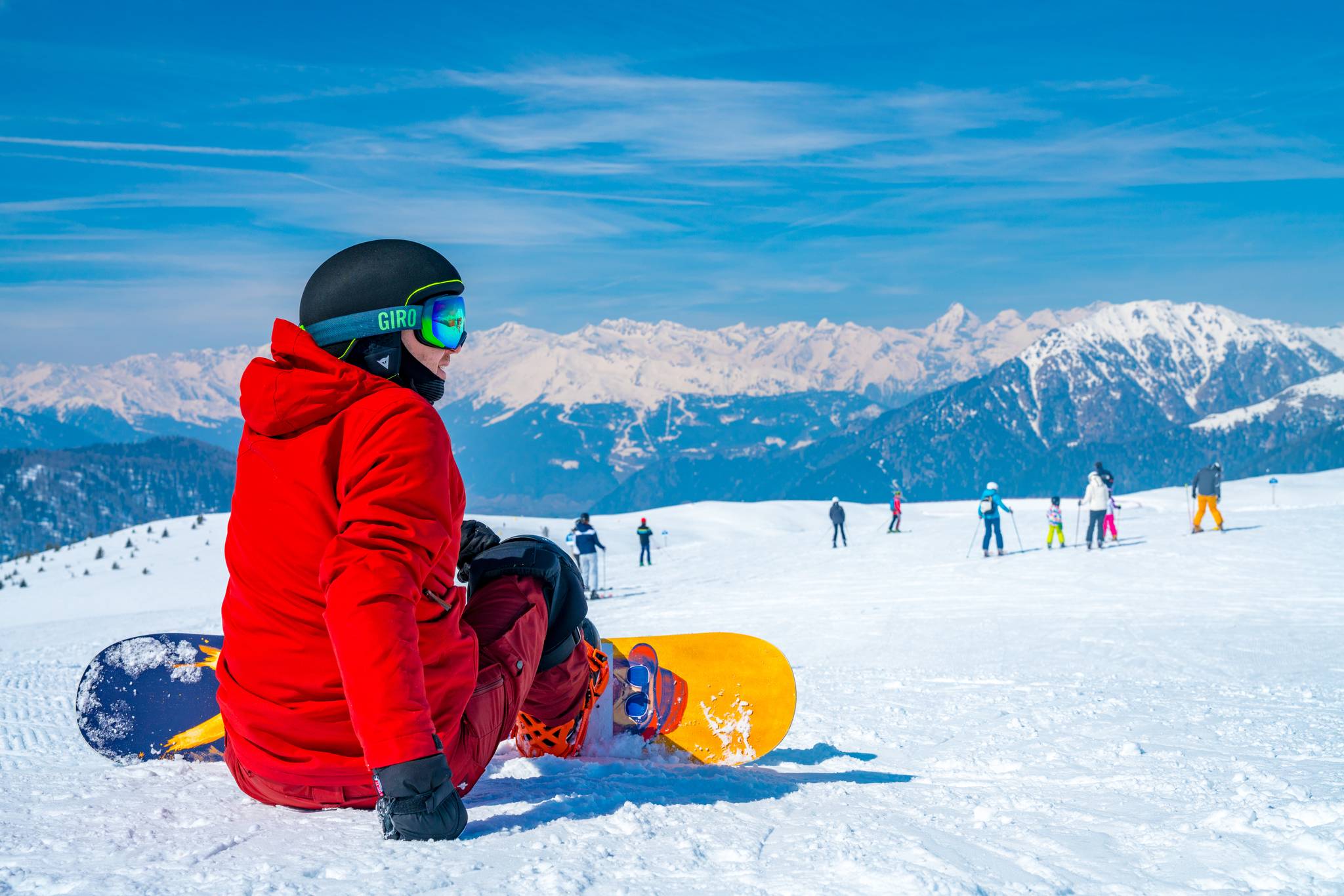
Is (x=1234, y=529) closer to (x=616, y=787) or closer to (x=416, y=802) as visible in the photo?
(x=616, y=787)

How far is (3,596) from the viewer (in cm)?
2225

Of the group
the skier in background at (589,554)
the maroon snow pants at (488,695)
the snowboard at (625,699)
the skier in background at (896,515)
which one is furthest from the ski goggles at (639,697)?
the skier in background at (896,515)

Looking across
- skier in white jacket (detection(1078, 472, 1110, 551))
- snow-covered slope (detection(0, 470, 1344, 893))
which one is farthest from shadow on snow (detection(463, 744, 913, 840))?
skier in white jacket (detection(1078, 472, 1110, 551))

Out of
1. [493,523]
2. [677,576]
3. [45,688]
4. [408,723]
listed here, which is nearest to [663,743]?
[408,723]

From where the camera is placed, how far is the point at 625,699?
12.6 ft

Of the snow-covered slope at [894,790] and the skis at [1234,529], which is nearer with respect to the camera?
the snow-covered slope at [894,790]

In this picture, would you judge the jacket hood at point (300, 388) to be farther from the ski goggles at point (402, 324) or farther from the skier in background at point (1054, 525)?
the skier in background at point (1054, 525)

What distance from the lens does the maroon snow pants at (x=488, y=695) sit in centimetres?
259

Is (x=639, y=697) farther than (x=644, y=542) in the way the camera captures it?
No

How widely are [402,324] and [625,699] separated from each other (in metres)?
1.86

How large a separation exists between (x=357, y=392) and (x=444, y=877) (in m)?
1.13

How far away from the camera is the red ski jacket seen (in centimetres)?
222

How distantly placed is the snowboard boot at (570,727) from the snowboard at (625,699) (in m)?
0.07

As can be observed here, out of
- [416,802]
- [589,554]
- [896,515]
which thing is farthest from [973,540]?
[416,802]
